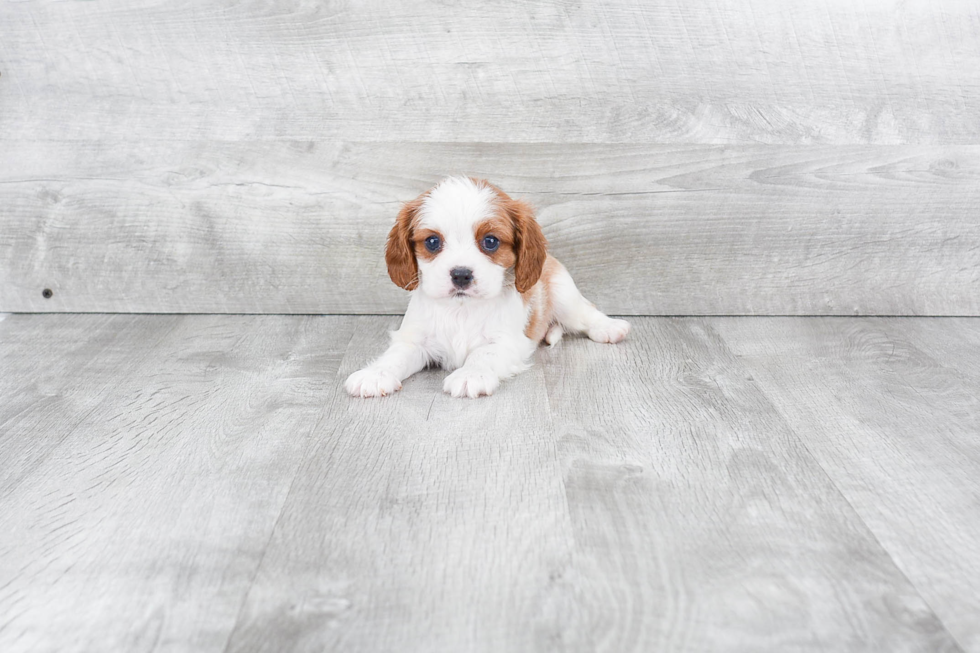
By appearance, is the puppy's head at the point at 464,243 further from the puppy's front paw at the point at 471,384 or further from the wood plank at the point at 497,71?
the wood plank at the point at 497,71

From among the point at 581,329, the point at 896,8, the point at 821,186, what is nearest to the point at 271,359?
the point at 581,329

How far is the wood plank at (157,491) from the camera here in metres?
1.17

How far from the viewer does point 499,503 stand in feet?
4.80

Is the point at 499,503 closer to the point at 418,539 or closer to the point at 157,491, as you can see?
the point at 418,539

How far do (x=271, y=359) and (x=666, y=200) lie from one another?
1.30 metres

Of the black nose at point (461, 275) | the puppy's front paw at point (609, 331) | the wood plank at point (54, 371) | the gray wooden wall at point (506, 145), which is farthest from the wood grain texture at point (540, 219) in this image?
the black nose at point (461, 275)

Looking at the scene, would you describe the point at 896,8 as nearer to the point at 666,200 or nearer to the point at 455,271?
the point at 666,200

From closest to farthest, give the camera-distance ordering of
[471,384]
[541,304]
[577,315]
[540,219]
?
[471,384], [541,304], [577,315], [540,219]

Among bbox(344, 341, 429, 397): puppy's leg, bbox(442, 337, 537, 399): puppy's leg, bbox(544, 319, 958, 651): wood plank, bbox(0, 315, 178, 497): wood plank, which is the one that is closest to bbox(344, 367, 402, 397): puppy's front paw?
bbox(344, 341, 429, 397): puppy's leg

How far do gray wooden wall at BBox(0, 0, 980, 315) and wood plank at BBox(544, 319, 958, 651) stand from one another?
0.80 meters

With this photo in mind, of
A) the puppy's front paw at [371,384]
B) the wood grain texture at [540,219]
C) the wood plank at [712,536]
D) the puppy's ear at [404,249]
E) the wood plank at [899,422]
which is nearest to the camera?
the wood plank at [712,536]

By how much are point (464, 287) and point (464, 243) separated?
12 centimetres

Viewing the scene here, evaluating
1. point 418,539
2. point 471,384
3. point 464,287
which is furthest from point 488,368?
point 418,539

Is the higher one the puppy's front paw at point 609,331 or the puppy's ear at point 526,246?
the puppy's ear at point 526,246
